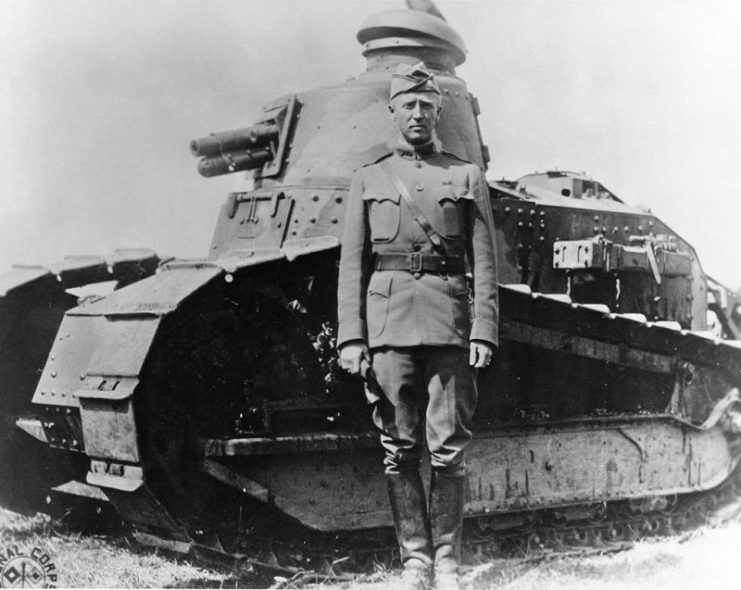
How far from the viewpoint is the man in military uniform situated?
543 cm

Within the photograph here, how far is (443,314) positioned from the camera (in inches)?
215

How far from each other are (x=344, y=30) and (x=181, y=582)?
5105 mm

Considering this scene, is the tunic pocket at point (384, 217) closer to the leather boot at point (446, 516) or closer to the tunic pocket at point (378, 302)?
the tunic pocket at point (378, 302)

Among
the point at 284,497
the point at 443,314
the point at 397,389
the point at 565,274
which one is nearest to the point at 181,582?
the point at 284,497

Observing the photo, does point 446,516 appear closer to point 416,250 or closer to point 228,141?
point 416,250

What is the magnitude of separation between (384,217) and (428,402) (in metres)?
1.08

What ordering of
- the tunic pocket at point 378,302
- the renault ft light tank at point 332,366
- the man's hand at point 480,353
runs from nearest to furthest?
the man's hand at point 480,353
the tunic pocket at point 378,302
the renault ft light tank at point 332,366

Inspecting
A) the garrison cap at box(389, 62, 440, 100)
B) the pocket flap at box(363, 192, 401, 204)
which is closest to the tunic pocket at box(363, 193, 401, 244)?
the pocket flap at box(363, 192, 401, 204)

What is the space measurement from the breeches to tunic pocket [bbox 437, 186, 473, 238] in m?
0.67

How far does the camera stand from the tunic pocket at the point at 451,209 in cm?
559

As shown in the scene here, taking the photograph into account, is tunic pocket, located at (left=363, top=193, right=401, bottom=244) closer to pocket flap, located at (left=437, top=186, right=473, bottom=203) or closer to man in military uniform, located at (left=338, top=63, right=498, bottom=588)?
man in military uniform, located at (left=338, top=63, right=498, bottom=588)

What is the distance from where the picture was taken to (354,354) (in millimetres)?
5430

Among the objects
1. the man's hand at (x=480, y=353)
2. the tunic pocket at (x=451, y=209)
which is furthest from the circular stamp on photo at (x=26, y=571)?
the tunic pocket at (x=451, y=209)

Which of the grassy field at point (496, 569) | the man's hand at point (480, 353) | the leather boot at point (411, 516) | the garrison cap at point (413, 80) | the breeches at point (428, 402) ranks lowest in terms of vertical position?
the grassy field at point (496, 569)
